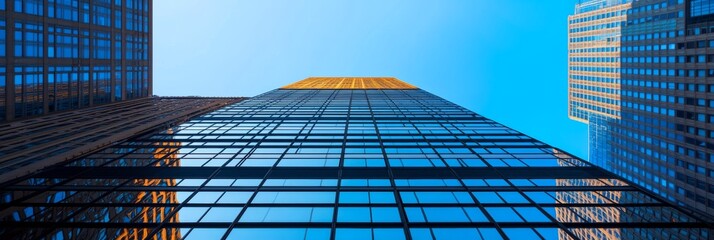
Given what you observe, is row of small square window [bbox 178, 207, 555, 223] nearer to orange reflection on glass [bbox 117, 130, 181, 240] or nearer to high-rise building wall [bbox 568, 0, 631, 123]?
orange reflection on glass [bbox 117, 130, 181, 240]

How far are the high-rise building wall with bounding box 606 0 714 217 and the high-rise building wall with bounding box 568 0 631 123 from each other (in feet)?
19.4

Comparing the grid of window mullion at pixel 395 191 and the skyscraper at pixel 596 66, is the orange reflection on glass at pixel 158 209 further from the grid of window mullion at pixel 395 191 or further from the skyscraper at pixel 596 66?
the skyscraper at pixel 596 66

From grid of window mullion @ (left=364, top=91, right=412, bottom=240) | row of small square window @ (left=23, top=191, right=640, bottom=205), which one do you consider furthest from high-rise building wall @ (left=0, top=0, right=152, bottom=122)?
grid of window mullion @ (left=364, top=91, right=412, bottom=240)

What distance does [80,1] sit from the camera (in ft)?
182

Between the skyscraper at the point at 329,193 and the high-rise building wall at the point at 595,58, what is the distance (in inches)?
3865

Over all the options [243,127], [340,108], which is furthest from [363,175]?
[340,108]

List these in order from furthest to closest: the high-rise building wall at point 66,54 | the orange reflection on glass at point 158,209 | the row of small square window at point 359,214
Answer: the high-rise building wall at point 66,54
the row of small square window at point 359,214
the orange reflection on glass at point 158,209

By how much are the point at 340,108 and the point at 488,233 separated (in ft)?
128

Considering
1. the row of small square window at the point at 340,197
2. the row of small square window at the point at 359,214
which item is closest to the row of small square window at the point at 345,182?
the row of small square window at the point at 340,197

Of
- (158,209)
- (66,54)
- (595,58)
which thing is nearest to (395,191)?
(158,209)

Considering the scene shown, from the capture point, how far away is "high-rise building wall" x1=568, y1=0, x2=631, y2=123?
377 feet

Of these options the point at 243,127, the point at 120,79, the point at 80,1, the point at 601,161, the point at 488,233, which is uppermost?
the point at 80,1

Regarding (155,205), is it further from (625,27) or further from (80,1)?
(625,27)

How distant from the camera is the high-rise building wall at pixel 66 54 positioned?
44.0 meters
